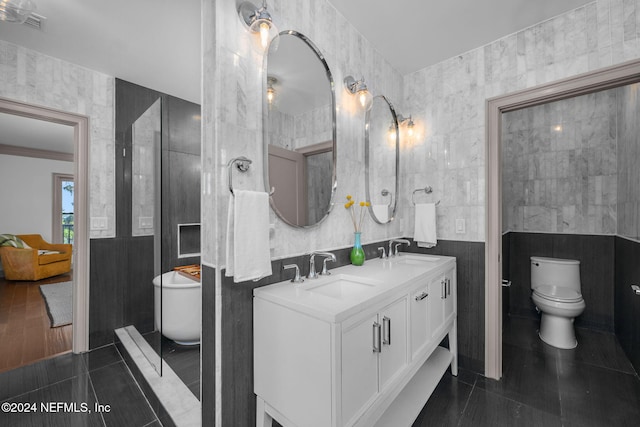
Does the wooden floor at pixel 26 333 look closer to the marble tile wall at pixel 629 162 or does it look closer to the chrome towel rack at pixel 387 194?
the chrome towel rack at pixel 387 194

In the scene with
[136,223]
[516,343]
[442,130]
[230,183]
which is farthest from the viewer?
[516,343]

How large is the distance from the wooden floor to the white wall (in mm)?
2113

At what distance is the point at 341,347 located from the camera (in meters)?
0.95

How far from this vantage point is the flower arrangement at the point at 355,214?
181 centimetres

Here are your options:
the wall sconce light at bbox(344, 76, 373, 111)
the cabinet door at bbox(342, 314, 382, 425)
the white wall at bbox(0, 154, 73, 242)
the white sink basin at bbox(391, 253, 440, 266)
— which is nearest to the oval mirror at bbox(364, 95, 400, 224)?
the wall sconce light at bbox(344, 76, 373, 111)

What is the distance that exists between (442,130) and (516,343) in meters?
2.14

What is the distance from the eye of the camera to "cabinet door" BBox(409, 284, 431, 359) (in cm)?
145

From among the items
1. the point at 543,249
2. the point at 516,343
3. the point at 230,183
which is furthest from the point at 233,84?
the point at 543,249

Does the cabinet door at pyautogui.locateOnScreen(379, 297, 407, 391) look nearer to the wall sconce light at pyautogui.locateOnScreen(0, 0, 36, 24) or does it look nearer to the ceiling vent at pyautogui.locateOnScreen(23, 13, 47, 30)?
the wall sconce light at pyautogui.locateOnScreen(0, 0, 36, 24)

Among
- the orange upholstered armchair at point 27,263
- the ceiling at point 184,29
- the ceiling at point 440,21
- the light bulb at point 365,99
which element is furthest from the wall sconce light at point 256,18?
the orange upholstered armchair at point 27,263

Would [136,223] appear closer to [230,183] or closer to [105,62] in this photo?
[105,62]

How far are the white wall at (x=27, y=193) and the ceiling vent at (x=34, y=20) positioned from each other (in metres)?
5.08

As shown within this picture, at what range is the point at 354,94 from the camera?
1918 mm

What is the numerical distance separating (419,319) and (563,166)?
110 inches
